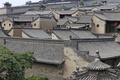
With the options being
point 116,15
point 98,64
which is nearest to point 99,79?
point 98,64

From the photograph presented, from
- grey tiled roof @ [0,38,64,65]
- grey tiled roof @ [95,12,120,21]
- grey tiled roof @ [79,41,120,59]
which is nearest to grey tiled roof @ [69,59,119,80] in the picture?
grey tiled roof @ [0,38,64,65]

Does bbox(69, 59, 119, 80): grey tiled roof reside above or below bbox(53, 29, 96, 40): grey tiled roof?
above

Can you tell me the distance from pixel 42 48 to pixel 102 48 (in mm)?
4912

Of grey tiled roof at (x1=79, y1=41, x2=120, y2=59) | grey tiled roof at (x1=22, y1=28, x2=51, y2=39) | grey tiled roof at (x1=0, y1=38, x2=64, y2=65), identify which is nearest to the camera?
grey tiled roof at (x1=0, y1=38, x2=64, y2=65)

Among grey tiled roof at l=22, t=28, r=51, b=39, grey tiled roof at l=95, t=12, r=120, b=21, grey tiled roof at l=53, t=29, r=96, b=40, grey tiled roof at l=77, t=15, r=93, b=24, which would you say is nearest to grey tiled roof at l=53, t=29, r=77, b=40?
grey tiled roof at l=53, t=29, r=96, b=40

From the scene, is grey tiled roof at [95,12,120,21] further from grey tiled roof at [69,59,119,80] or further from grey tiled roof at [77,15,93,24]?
grey tiled roof at [69,59,119,80]

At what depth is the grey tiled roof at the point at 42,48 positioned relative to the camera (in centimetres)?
2292

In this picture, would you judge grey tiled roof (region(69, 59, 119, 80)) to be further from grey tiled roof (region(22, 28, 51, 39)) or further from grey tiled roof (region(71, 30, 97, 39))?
grey tiled roof (region(22, 28, 51, 39))

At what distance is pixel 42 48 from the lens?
25078 mm

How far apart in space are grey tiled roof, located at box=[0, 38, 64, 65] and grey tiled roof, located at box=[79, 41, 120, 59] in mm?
1790

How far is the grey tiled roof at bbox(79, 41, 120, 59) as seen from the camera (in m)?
23.3

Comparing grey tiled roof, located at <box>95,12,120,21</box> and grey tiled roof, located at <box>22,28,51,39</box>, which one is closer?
grey tiled roof, located at <box>22,28,51,39</box>

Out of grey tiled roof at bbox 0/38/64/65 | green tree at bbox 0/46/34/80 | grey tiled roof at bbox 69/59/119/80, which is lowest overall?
grey tiled roof at bbox 0/38/64/65

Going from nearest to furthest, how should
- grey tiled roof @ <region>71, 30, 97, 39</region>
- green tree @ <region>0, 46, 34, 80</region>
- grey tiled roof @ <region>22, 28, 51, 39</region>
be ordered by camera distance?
green tree @ <region>0, 46, 34, 80</region>
grey tiled roof @ <region>71, 30, 97, 39</region>
grey tiled roof @ <region>22, 28, 51, 39</region>
